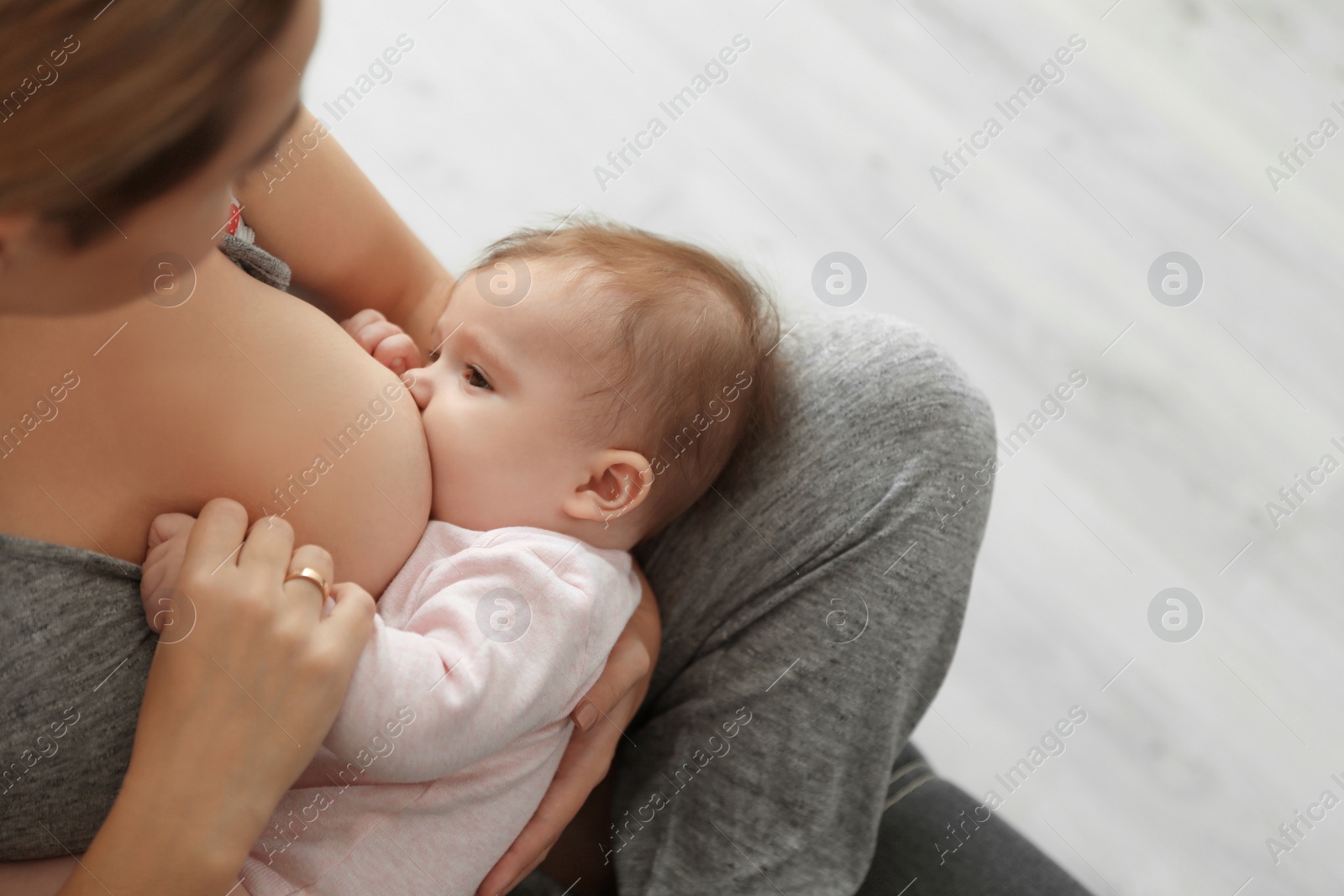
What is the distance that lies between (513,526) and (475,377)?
16 centimetres

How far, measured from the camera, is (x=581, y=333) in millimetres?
975

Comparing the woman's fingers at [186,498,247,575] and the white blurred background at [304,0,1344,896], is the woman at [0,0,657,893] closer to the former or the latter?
the woman's fingers at [186,498,247,575]

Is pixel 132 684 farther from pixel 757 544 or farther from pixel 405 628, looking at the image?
pixel 757 544

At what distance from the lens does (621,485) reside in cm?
101

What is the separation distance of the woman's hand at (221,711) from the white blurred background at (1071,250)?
1.26m

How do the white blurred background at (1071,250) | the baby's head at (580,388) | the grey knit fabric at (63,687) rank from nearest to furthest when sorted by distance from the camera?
the grey knit fabric at (63,687), the baby's head at (580,388), the white blurred background at (1071,250)

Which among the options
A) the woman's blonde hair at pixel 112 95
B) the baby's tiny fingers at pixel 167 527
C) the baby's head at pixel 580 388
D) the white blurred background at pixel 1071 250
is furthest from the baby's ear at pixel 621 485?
the white blurred background at pixel 1071 250

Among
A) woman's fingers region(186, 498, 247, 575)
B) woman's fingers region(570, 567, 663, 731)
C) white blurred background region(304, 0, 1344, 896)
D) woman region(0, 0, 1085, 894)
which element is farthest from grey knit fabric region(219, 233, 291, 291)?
white blurred background region(304, 0, 1344, 896)

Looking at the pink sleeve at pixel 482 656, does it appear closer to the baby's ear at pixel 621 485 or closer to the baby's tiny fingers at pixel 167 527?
the baby's ear at pixel 621 485

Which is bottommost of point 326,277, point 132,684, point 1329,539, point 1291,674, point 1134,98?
point 132,684

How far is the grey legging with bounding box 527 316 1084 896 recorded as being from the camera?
1.04 m

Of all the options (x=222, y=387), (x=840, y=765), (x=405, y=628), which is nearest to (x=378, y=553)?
(x=405, y=628)

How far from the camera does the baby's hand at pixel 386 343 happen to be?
1060 millimetres

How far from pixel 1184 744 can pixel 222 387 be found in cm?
180
